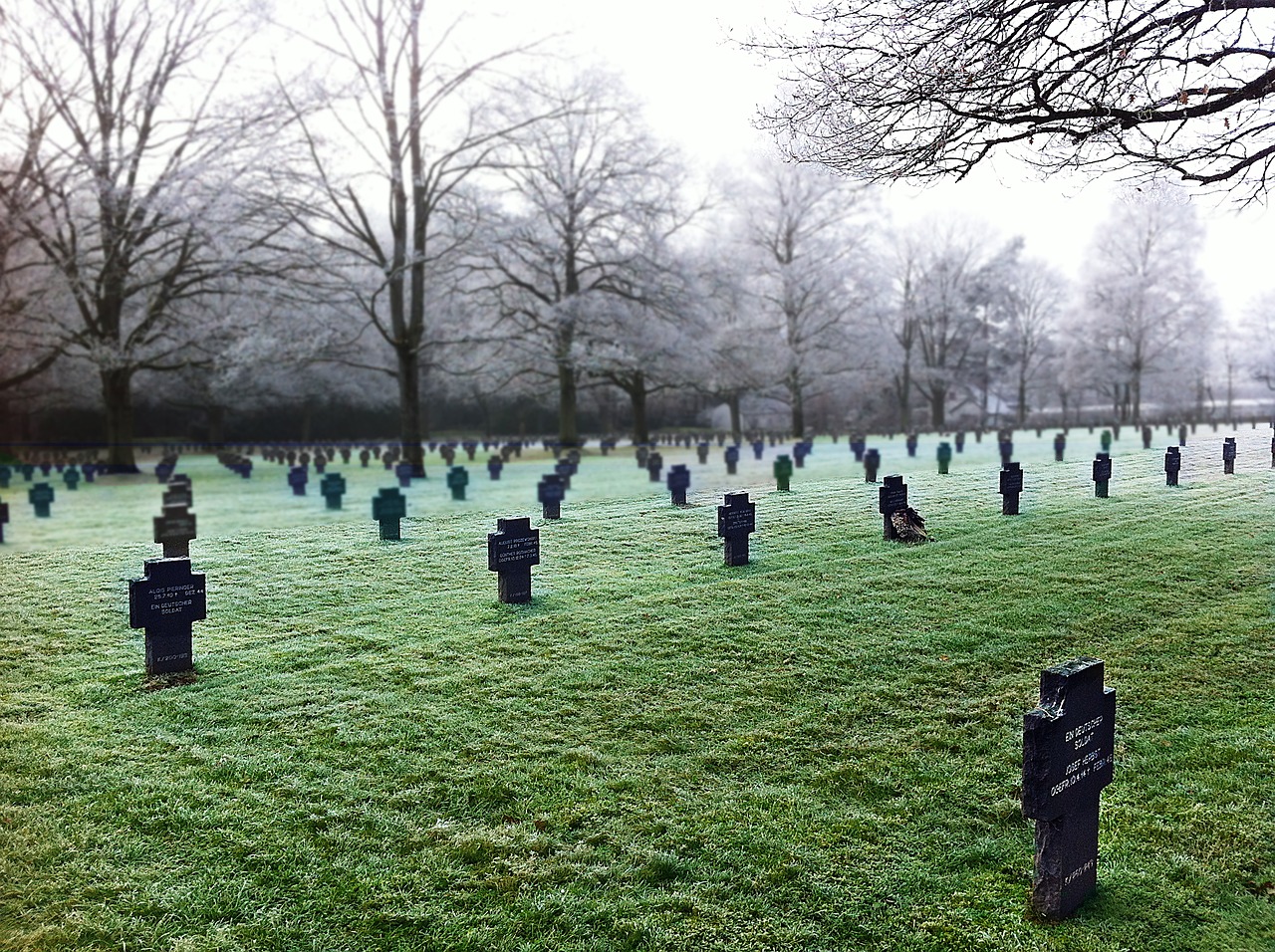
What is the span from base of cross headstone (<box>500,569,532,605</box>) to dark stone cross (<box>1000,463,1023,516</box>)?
4793mm

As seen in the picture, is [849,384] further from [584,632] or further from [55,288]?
[584,632]

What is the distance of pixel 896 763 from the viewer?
416 centimetres

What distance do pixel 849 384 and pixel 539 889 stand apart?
33486mm

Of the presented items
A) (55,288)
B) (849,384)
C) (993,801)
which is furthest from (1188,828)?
(849,384)

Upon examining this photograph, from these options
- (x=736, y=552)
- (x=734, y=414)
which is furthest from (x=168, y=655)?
(x=734, y=414)

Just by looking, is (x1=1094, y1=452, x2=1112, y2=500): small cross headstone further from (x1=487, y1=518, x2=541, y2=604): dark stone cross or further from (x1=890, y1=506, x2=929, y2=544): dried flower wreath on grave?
(x1=487, y1=518, x2=541, y2=604): dark stone cross

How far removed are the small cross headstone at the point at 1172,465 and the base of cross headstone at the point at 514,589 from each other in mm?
6938

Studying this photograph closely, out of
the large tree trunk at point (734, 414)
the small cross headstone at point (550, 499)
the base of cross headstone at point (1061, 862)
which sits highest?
the large tree trunk at point (734, 414)

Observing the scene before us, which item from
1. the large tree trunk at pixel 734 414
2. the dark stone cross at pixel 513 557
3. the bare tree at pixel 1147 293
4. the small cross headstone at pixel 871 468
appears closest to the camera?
the dark stone cross at pixel 513 557

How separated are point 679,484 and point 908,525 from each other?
265cm

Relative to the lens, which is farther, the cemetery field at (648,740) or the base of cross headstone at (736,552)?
the base of cross headstone at (736,552)

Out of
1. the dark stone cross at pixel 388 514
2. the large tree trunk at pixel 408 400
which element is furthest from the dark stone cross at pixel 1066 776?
the large tree trunk at pixel 408 400

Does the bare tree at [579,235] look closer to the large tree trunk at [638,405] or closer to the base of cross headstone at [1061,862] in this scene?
the large tree trunk at [638,405]

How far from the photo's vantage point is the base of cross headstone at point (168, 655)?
5.36m
